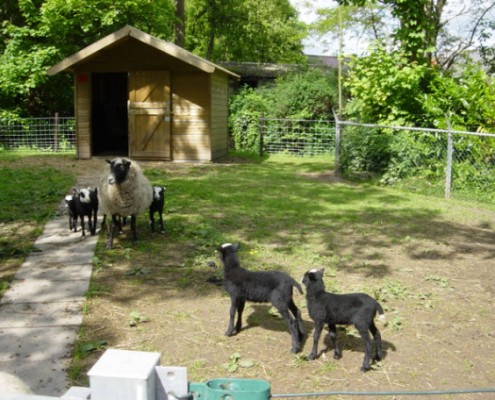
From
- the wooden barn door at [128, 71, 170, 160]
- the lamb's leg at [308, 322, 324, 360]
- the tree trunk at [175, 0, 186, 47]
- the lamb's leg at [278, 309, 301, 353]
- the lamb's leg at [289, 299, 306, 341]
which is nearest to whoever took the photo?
the lamb's leg at [308, 322, 324, 360]

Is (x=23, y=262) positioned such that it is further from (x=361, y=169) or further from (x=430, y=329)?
(x=361, y=169)

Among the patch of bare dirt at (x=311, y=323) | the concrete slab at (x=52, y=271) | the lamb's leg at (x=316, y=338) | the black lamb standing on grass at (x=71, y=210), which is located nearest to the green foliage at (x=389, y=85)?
the patch of bare dirt at (x=311, y=323)

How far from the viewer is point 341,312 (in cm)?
385

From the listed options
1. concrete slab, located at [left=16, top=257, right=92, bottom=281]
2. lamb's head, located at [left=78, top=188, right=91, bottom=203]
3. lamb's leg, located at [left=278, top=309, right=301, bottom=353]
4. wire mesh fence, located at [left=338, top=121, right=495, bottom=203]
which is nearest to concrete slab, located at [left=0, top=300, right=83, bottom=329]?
concrete slab, located at [left=16, top=257, right=92, bottom=281]

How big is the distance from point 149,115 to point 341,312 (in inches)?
516

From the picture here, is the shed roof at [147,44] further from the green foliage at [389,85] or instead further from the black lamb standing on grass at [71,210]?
the black lamb standing on grass at [71,210]

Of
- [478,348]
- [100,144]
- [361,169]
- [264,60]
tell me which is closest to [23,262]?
[478,348]

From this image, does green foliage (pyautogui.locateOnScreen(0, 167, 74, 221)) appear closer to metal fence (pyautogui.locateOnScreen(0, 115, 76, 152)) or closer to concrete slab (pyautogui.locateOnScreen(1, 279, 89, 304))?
concrete slab (pyautogui.locateOnScreen(1, 279, 89, 304))

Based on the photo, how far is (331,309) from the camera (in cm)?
386

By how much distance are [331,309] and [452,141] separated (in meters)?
8.67

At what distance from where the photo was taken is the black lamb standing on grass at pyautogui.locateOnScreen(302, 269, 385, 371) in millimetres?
3799

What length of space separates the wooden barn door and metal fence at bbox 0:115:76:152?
5417mm

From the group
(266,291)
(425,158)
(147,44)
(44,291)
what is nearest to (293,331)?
(266,291)

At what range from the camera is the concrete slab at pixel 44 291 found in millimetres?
5070
